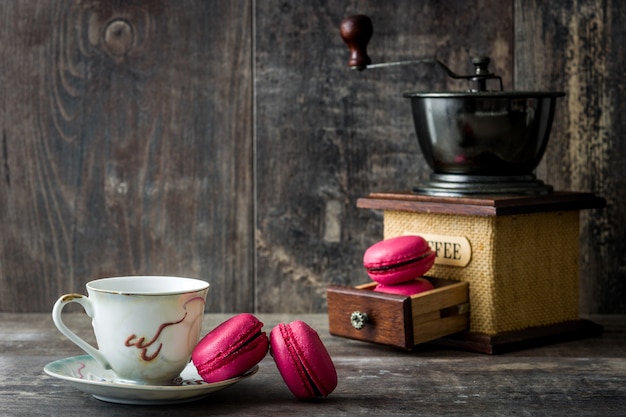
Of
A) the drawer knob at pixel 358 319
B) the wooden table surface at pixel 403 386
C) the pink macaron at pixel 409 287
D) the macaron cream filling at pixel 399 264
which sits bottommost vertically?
the wooden table surface at pixel 403 386

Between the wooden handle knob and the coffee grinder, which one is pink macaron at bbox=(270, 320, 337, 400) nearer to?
the coffee grinder

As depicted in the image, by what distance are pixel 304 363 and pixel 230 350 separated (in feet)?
0.29

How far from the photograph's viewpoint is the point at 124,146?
1763 mm

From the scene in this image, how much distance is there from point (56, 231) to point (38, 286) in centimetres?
11

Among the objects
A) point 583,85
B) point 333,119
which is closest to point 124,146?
point 333,119

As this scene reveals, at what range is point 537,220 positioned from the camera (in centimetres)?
150

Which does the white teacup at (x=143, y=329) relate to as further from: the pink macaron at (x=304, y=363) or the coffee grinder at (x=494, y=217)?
the coffee grinder at (x=494, y=217)

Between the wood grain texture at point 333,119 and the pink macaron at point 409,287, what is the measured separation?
0.34m

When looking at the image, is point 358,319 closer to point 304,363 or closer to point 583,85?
point 304,363

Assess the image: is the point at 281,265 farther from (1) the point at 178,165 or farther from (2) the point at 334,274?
(1) the point at 178,165

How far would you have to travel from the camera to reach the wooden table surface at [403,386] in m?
1.09

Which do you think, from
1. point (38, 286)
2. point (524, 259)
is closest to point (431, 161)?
point (524, 259)

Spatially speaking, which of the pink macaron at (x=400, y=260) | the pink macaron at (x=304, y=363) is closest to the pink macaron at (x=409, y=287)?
the pink macaron at (x=400, y=260)

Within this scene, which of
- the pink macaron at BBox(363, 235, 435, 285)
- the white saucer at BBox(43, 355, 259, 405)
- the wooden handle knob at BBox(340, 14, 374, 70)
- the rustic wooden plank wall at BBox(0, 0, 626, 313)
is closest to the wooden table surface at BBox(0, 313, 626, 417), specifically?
the white saucer at BBox(43, 355, 259, 405)
